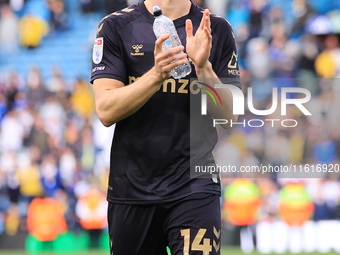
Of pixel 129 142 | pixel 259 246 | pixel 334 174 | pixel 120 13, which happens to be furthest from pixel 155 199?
pixel 334 174

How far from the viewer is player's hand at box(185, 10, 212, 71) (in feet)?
8.43

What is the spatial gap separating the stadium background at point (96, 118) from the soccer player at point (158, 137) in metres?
5.83

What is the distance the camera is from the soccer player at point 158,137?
106 inches

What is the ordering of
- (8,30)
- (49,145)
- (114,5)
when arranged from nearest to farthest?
1. (49,145)
2. (114,5)
3. (8,30)

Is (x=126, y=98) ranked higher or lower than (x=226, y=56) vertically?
lower

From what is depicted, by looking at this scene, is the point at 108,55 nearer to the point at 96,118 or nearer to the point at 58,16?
the point at 96,118

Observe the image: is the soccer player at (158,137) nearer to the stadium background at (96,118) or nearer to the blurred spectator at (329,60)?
the stadium background at (96,118)

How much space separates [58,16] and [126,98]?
9.98 m

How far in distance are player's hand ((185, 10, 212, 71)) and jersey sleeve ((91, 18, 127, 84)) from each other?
0.43 meters

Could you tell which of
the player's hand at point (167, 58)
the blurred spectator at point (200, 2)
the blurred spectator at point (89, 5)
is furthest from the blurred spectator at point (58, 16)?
the player's hand at point (167, 58)

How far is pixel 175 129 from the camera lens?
2787 mm

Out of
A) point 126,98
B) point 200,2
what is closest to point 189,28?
point 126,98

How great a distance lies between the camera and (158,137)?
9.17 ft

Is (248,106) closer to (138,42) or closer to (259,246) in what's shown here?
(259,246)
